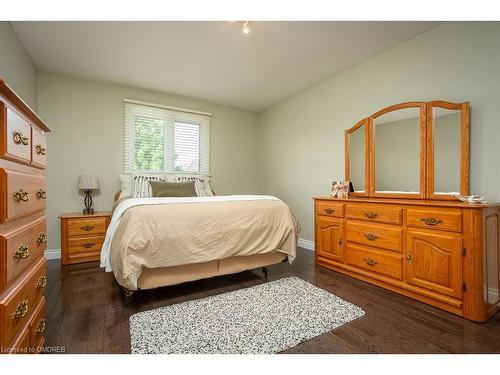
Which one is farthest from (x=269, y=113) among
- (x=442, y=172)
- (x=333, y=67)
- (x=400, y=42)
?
(x=442, y=172)

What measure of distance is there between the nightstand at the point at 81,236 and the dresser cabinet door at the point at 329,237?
2.64 meters

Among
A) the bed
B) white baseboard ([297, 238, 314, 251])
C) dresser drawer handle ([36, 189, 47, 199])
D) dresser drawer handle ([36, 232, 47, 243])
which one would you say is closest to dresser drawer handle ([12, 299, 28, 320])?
dresser drawer handle ([36, 232, 47, 243])

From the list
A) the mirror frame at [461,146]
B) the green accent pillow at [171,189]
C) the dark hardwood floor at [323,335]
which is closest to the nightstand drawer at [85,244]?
the dark hardwood floor at [323,335]

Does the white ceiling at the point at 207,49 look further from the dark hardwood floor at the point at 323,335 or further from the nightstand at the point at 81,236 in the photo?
the dark hardwood floor at the point at 323,335

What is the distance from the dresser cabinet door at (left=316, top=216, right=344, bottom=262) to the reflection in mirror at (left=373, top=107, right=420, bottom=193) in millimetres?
606

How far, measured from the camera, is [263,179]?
15.8ft

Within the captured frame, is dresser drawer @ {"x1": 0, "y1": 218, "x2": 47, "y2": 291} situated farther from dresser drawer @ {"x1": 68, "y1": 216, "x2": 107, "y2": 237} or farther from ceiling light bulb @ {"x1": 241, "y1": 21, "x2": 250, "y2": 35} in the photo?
ceiling light bulb @ {"x1": 241, "y1": 21, "x2": 250, "y2": 35}

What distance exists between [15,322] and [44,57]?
3158 millimetres

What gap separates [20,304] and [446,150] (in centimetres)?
301

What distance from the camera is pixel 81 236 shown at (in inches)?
118

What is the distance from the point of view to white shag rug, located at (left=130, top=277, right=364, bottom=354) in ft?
4.57

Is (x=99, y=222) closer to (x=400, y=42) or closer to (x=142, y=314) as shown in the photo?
(x=142, y=314)

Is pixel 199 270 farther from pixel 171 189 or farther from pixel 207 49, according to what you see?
pixel 207 49

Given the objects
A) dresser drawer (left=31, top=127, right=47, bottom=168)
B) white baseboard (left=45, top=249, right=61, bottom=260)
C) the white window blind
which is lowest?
white baseboard (left=45, top=249, right=61, bottom=260)
